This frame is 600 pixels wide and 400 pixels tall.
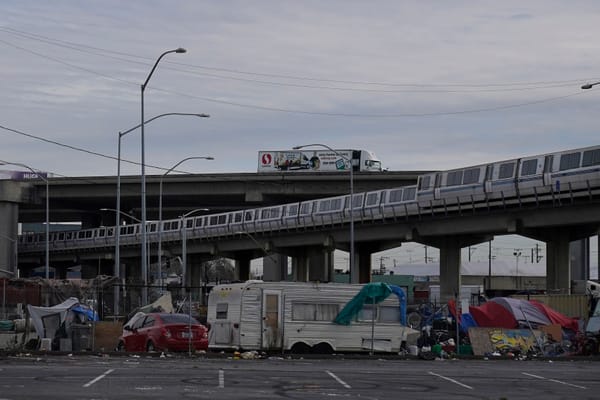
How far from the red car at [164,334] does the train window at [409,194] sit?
37.0 meters

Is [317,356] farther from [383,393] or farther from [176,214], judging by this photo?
[176,214]

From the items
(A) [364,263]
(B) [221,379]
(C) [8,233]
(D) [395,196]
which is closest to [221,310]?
(B) [221,379]

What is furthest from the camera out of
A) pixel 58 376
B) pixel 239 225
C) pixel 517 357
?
pixel 239 225

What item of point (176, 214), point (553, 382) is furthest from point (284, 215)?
point (553, 382)

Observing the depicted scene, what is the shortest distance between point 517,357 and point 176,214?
9668 centimetres

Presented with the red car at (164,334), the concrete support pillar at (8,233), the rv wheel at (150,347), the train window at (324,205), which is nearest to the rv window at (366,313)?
the red car at (164,334)

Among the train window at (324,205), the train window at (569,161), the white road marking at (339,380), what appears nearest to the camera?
the white road marking at (339,380)

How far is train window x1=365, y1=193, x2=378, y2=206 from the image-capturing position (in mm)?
74750

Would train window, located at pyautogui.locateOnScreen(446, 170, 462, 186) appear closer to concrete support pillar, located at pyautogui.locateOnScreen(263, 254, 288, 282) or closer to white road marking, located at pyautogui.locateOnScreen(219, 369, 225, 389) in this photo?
white road marking, located at pyautogui.locateOnScreen(219, 369, 225, 389)

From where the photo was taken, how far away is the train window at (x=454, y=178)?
213 feet

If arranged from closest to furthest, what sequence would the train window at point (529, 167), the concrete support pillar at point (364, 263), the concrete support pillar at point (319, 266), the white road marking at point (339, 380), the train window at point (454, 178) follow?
the white road marking at point (339, 380), the train window at point (529, 167), the train window at point (454, 178), the concrete support pillar at point (364, 263), the concrete support pillar at point (319, 266)

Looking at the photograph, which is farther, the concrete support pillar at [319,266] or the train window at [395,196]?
the concrete support pillar at [319,266]

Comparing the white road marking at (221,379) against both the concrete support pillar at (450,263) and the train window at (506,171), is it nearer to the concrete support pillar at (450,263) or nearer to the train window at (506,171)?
the train window at (506,171)

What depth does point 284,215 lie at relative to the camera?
84.1 metres
